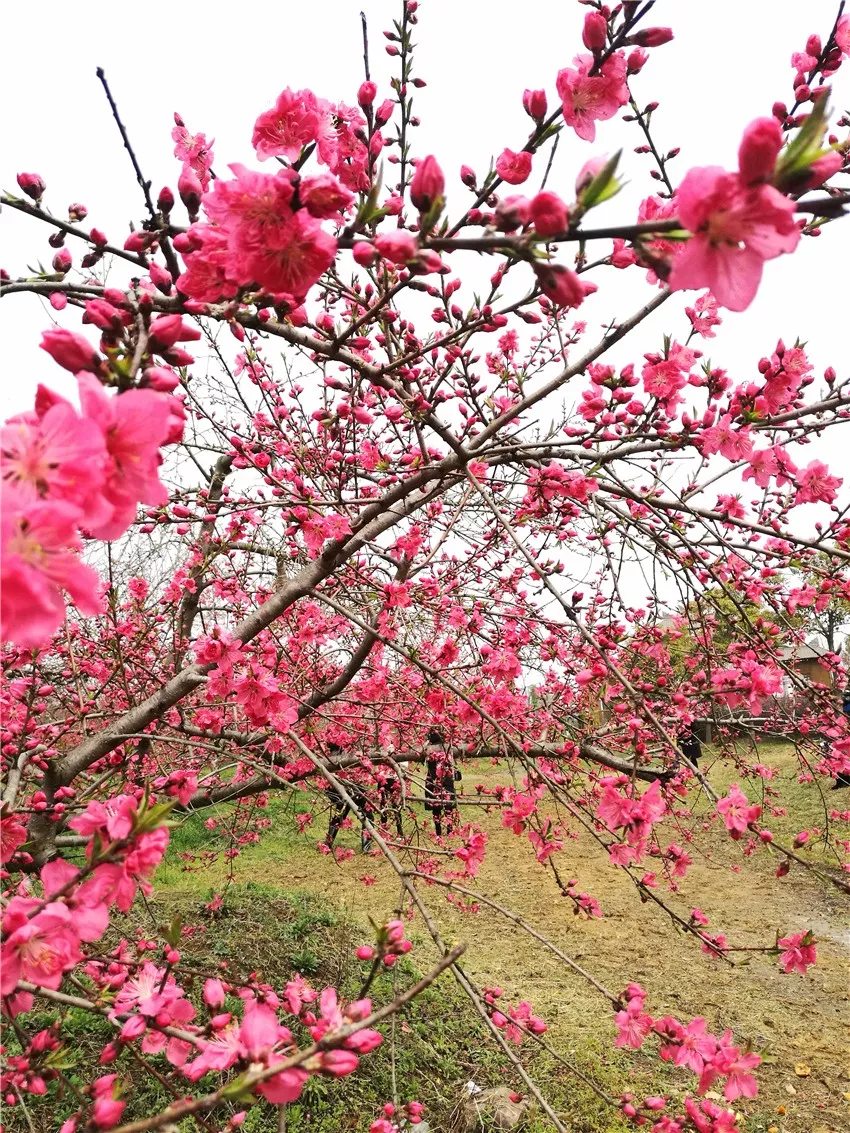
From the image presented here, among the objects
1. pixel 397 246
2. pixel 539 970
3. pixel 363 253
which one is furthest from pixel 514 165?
pixel 539 970

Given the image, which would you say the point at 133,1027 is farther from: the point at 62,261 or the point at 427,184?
the point at 62,261

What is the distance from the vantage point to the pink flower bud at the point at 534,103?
1411mm

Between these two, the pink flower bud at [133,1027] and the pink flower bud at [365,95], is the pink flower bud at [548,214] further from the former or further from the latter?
the pink flower bud at [133,1027]

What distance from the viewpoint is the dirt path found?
13.8ft

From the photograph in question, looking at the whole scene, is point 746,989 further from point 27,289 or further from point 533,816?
point 27,289

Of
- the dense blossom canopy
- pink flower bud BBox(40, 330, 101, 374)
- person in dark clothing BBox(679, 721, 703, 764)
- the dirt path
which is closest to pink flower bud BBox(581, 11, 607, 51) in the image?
the dense blossom canopy

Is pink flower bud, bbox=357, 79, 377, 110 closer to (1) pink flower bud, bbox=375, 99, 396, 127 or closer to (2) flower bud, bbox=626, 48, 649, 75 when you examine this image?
(1) pink flower bud, bbox=375, 99, 396, 127

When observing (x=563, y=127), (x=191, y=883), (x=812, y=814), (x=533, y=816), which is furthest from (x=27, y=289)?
(x=812, y=814)

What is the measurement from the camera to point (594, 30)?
149 centimetres

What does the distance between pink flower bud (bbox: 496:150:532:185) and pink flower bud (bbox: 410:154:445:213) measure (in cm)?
71

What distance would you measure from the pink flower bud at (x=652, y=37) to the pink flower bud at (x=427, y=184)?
3.38 feet

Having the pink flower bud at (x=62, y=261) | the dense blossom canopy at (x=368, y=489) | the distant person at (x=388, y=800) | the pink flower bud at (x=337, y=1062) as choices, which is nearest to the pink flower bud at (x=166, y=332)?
the dense blossom canopy at (x=368, y=489)

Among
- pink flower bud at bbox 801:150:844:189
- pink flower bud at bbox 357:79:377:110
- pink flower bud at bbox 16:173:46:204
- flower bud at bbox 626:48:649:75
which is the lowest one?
pink flower bud at bbox 801:150:844:189

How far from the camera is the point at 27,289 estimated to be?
1.45 m
